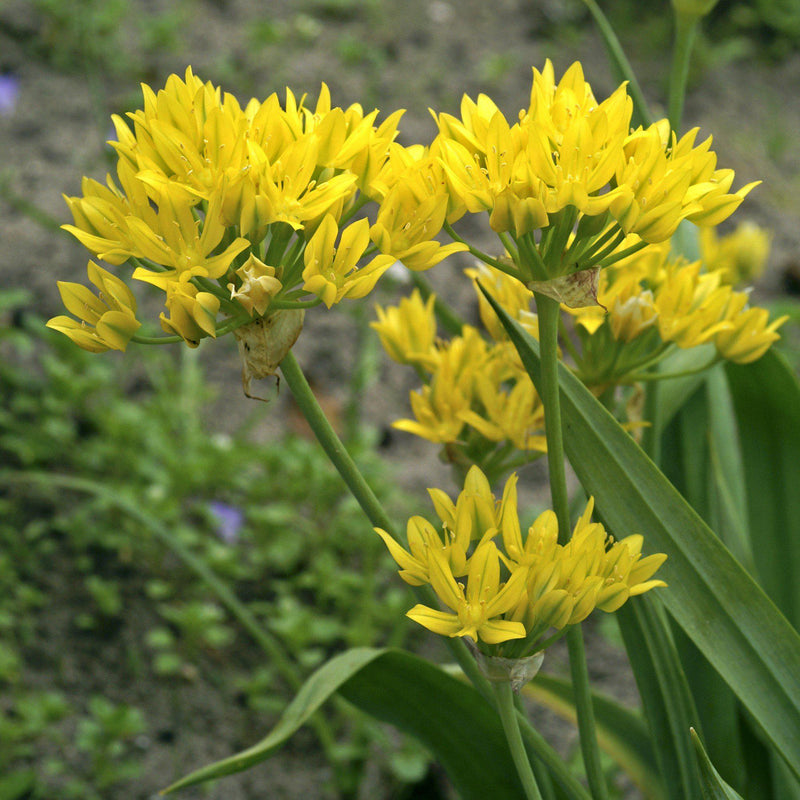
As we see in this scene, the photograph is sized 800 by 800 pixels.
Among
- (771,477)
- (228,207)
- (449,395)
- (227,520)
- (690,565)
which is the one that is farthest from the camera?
(227,520)

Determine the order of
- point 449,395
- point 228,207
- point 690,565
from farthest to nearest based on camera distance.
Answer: point 449,395, point 690,565, point 228,207

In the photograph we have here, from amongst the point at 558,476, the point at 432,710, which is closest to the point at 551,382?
the point at 558,476

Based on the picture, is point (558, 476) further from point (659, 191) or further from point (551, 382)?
point (659, 191)

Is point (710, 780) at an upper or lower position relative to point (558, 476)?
lower

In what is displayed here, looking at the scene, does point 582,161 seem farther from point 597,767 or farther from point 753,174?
point 753,174

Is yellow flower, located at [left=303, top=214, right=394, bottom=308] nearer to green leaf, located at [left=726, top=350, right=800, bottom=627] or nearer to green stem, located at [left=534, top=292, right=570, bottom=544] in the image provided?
green stem, located at [left=534, top=292, right=570, bottom=544]

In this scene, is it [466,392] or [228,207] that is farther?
[466,392]
